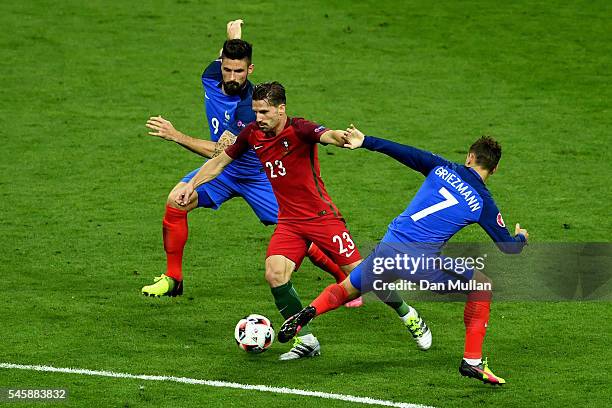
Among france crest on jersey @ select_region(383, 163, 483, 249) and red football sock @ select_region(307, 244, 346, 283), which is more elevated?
france crest on jersey @ select_region(383, 163, 483, 249)

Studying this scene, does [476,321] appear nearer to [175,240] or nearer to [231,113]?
[175,240]

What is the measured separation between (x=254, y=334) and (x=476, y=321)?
1832mm

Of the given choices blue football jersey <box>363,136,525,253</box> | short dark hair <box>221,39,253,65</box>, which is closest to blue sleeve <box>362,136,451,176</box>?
blue football jersey <box>363,136,525,253</box>

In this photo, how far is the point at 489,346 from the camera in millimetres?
11039

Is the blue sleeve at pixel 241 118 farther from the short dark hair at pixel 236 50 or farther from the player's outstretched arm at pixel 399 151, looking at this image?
the player's outstretched arm at pixel 399 151

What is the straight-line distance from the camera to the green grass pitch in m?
10.5

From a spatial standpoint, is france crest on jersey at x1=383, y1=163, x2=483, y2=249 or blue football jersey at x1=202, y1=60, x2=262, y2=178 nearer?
france crest on jersey at x1=383, y1=163, x2=483, y2=249

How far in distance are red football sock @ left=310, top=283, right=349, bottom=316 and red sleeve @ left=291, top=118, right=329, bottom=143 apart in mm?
1233

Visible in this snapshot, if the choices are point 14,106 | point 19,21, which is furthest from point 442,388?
Answer: point 19,21

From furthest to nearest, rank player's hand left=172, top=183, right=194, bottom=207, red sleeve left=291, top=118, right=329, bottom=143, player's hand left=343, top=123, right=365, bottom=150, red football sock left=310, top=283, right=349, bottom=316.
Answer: player's hand left=172, top=183, right=194, bottom=207 < red sleeve left=291, top=118, right=329, bottom=143 < red football sock left=310, top=283, right=349, bottom=316 < player's hand left=343, top=123, right=365, bottom=150

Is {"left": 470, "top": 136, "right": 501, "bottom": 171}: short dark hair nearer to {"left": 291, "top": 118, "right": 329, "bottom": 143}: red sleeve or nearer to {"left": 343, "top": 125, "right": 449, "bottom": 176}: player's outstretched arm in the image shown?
{"left": 343, "top": 125, "right": 449, "bottom": 176}: player's outstretched arm

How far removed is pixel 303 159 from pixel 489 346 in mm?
2214

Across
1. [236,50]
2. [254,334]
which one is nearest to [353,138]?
[254,334]

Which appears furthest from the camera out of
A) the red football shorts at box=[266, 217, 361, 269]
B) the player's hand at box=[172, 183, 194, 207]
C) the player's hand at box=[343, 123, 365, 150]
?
the player's hand at box=[172, 183, 194, 207]
